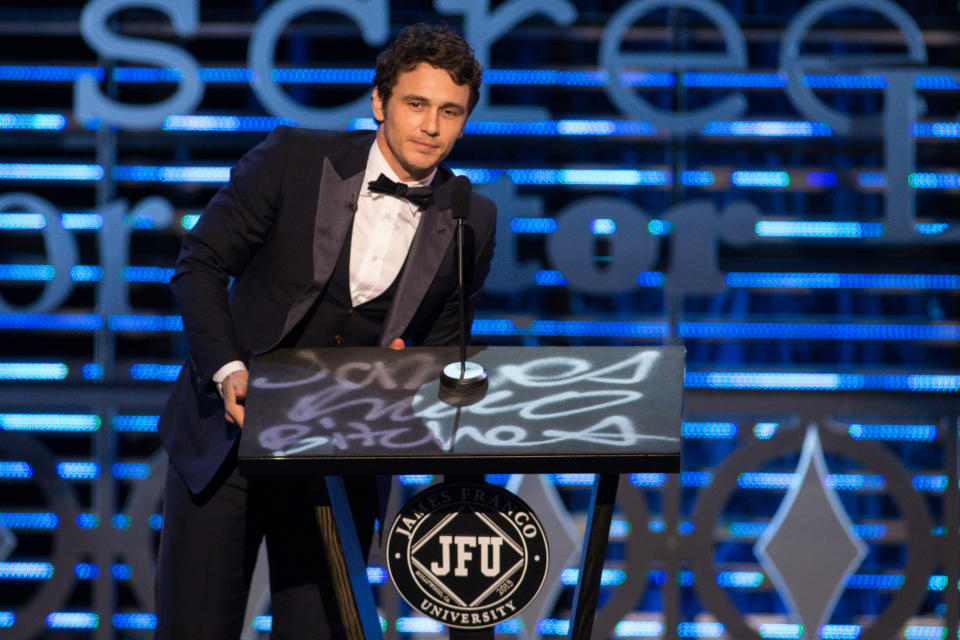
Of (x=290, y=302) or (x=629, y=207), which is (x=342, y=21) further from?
(x=290, y=302)

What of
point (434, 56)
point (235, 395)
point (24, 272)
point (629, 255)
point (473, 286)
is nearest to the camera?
point (235, 395)

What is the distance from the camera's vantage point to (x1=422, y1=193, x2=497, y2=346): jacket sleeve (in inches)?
103

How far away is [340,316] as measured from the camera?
2.49 meters

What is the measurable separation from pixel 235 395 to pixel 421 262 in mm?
499

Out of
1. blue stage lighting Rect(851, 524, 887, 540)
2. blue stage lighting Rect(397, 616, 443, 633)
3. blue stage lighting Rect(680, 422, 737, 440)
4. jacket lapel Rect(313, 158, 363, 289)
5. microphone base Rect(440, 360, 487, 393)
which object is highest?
jacket lapel Rect(313, 158, 363, 289)

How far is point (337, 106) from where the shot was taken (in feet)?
14.3

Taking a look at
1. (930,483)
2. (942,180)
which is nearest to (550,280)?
(942,180)

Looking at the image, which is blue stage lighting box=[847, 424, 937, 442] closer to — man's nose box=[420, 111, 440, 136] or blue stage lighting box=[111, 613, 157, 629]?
man's nose box=[420, 111, 440, 136]

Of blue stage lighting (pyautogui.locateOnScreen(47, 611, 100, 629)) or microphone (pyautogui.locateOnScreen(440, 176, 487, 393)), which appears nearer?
microphone (pyautogui.locateOnScreen(440, 176, 487, 393))

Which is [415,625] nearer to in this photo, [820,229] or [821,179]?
[820,229]

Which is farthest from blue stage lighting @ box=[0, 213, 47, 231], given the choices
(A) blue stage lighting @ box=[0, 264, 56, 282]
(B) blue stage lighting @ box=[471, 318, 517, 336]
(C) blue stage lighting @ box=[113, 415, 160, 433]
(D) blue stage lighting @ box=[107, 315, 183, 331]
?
(B) blue stage lighting @ box=[471, 318, 517, 336]

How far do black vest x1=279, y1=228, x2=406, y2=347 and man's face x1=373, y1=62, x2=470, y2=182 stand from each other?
211mm

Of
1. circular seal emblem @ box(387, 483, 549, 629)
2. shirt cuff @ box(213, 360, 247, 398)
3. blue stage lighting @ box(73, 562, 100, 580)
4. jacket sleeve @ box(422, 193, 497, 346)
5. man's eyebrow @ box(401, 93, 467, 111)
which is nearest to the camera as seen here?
circular seal emblem @ box(387, 483, 549, 629)

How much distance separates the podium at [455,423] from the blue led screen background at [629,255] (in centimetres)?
202
